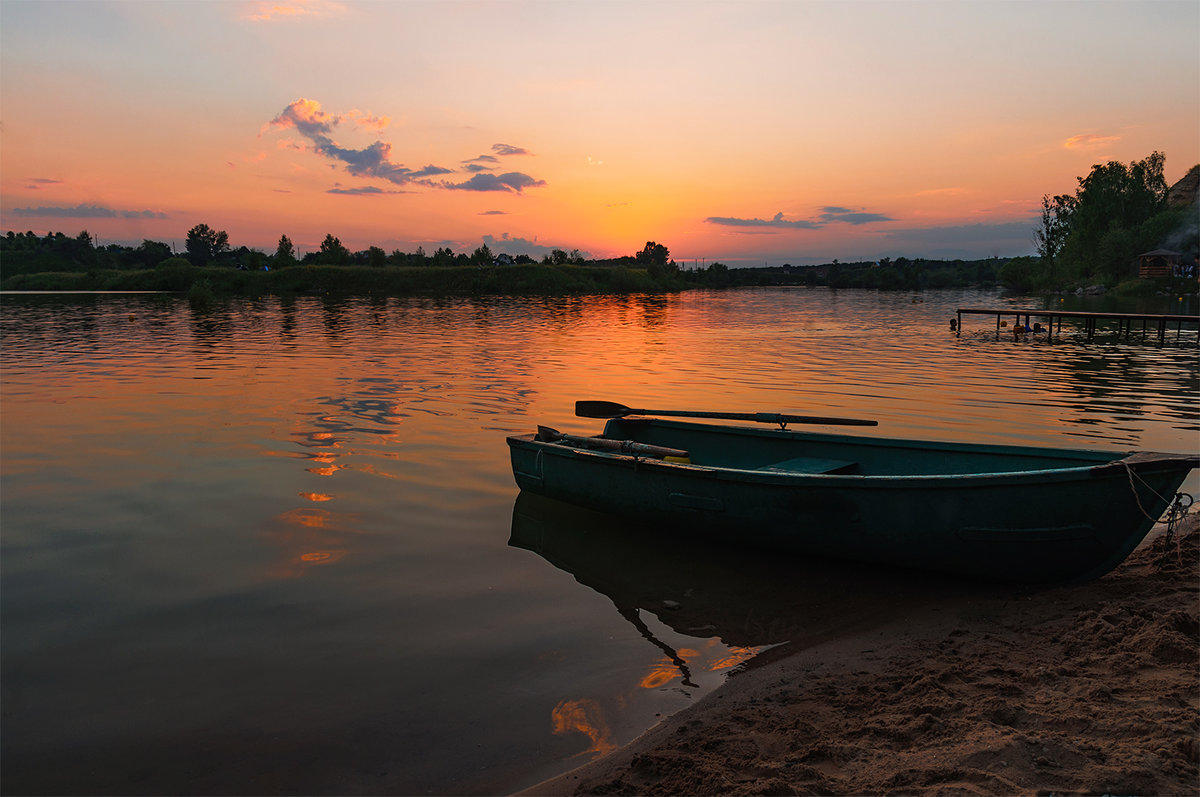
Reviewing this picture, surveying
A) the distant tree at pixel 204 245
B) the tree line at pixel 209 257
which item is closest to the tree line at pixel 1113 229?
the tree line at pixel 209 257

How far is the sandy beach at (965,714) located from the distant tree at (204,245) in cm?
17802

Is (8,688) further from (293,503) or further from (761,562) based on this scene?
(761,562)

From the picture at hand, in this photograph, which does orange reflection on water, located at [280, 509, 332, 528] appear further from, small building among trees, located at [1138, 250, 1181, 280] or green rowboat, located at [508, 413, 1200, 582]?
small building among trees, located at [1138, 250, 1181, 280]

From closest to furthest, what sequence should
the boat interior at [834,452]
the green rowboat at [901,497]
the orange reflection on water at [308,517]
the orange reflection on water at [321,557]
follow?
the green rowboat at [901,497] < the boat interior at [834,452] < the orange reflection on water at [321,557] < the orange reflection on water at [308,517]

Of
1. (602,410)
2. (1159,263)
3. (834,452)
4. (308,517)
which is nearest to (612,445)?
(602,410)

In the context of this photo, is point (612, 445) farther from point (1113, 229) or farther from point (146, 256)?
point (146, 256)

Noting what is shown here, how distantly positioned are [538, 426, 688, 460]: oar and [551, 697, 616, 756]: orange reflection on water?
358cm

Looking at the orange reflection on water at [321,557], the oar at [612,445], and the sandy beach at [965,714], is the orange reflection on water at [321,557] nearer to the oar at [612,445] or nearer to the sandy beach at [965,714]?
the oar at [612,445]

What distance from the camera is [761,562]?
283 inches

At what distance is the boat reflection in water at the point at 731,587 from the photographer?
19.2ft

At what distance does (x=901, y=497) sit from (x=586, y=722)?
3.28 m

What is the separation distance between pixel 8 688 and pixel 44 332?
36.7 m

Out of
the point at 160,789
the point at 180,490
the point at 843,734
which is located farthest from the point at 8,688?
the point at 843,734

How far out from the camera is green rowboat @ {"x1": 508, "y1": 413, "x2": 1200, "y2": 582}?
549cm
